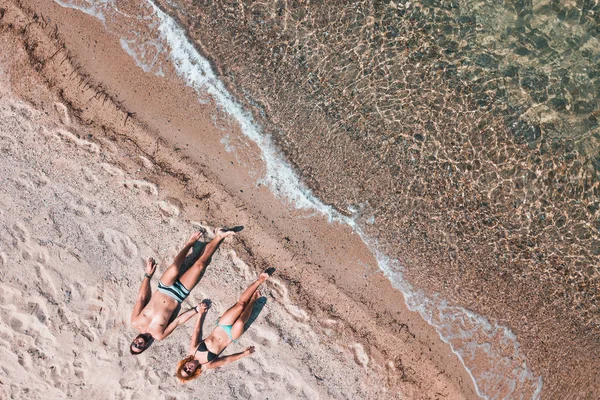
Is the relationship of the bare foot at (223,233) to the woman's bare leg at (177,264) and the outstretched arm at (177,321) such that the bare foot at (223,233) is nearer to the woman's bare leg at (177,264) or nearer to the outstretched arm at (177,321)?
the woman's bare leg at (177,264)

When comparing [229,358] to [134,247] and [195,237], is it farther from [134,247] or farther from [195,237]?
[134,247]

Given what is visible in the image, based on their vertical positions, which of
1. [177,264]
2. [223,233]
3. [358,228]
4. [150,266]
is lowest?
[150,266]

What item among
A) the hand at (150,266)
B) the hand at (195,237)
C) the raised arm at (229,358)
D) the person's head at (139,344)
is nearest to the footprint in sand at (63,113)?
the hand at (150,266)

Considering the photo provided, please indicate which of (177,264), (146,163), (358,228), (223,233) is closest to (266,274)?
(223,233)

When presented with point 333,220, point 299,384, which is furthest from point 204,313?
point 333,220

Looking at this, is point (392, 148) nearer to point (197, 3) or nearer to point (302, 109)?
point (302, 109)

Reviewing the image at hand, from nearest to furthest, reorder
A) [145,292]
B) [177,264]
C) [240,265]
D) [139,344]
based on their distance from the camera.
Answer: [139,344] → [177,264] → [145,292] → [240,265]
